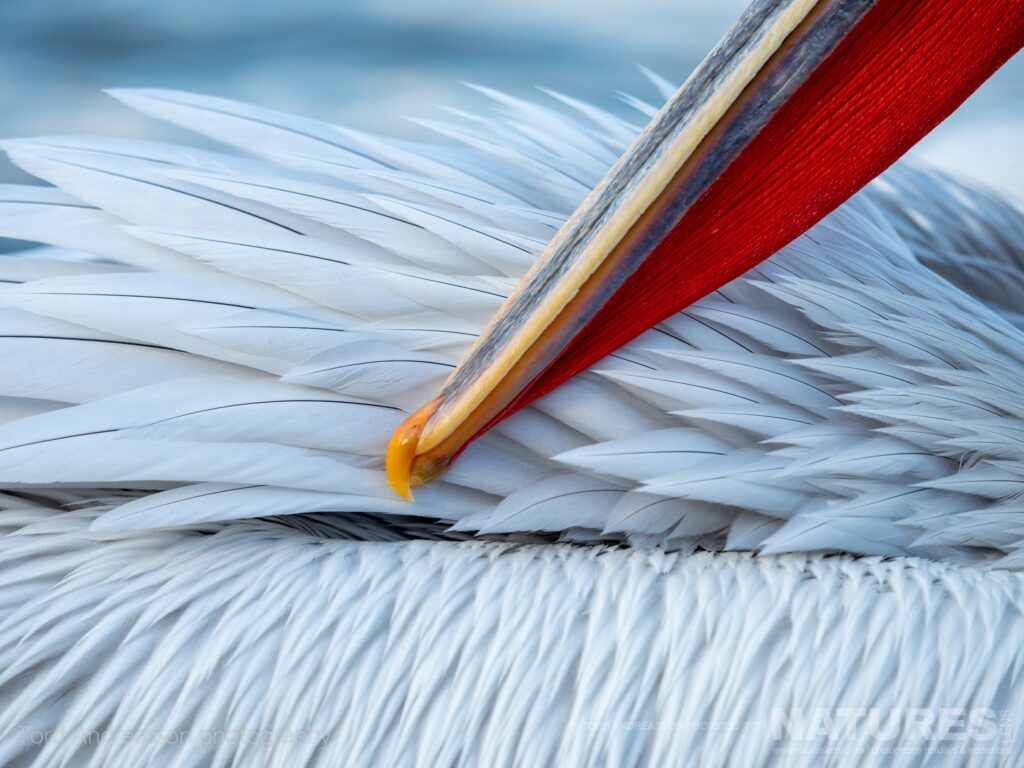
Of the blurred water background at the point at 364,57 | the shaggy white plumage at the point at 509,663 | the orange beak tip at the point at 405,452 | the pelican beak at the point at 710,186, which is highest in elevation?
the blurred water background at the point at 364,57

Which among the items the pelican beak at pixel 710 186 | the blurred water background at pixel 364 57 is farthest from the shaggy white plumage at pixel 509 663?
the blurred water background at pixel 364 57

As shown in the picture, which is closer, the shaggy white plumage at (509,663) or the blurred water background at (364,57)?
the shaggy white plumage at (509,663)

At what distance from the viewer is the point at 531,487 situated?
2.55ft

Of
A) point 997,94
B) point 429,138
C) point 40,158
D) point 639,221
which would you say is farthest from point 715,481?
point 997,94

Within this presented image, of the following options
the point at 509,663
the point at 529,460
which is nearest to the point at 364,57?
the point at 529,460

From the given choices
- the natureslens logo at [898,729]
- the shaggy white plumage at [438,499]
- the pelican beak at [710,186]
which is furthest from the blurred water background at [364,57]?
the natureslens logo at [898,729]

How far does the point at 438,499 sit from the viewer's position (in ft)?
2.53

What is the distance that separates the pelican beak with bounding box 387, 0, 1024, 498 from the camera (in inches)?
25.3

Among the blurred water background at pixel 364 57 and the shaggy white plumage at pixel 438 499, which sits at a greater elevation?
the blurred water background at pixel 364 57

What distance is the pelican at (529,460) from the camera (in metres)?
0.67

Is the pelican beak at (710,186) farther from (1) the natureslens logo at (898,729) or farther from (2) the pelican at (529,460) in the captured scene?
(1) the natureslens logo at (898,729)

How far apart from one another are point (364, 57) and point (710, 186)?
1.56 meters

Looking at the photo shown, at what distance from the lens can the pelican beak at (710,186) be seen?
643 mm

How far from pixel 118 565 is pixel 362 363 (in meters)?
0.22
